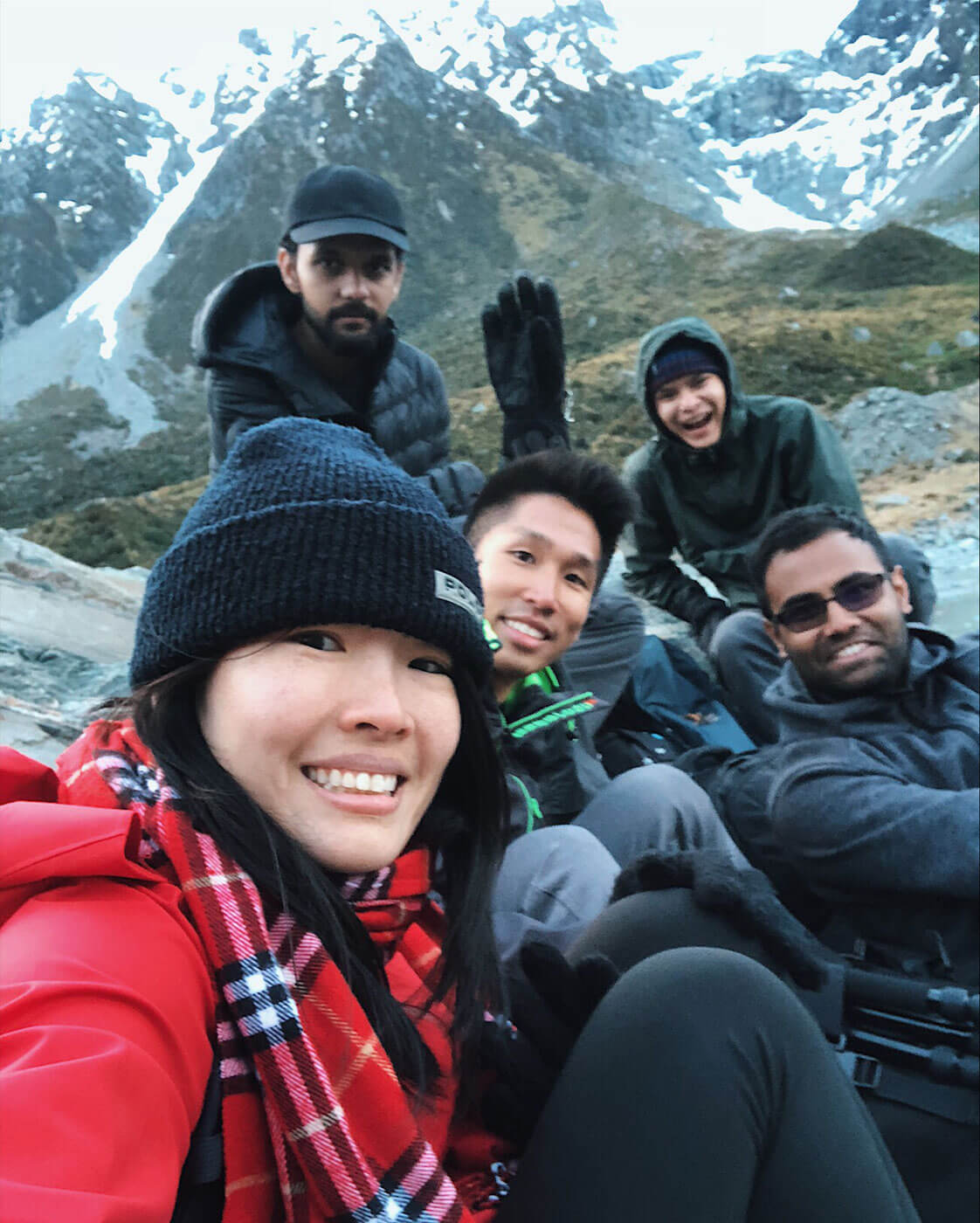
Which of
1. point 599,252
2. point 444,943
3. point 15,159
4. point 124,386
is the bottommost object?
point 444,943

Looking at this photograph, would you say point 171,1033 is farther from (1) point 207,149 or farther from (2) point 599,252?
(1) point 207,149

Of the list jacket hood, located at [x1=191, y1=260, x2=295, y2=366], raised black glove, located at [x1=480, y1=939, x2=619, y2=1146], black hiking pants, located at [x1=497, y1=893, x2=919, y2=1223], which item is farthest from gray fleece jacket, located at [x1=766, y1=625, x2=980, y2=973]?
jacket hood, located at [x1=191, y1=260, x2=295, y2=366]

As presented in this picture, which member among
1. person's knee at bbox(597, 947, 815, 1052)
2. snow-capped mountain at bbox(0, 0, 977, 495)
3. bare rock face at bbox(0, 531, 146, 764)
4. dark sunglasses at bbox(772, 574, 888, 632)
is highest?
snow-capped mountain at bbox(0, 0, 977, 495)

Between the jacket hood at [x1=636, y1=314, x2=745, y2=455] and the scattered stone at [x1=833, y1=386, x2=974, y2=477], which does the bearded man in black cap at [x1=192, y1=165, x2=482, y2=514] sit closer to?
the jacket hood at [x1=636, y1=314, x2=745, y2=455]

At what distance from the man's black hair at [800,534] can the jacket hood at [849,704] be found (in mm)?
223

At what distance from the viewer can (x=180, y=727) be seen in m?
1.05

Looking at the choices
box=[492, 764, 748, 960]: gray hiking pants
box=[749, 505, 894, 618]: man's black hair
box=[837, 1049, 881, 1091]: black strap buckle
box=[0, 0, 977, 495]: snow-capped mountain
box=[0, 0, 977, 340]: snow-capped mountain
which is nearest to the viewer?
box=[837, 1049, 881, 1091]: black strap buckle

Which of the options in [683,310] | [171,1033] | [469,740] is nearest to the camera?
[171,1033]

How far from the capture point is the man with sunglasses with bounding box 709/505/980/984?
1.79 meters

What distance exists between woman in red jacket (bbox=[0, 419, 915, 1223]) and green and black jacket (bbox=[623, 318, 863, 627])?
10.0 ft

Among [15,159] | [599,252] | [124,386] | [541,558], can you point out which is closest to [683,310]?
[599,252]

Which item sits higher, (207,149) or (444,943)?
(207,149)

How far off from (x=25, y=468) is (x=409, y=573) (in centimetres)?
4033

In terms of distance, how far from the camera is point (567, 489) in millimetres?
2438
